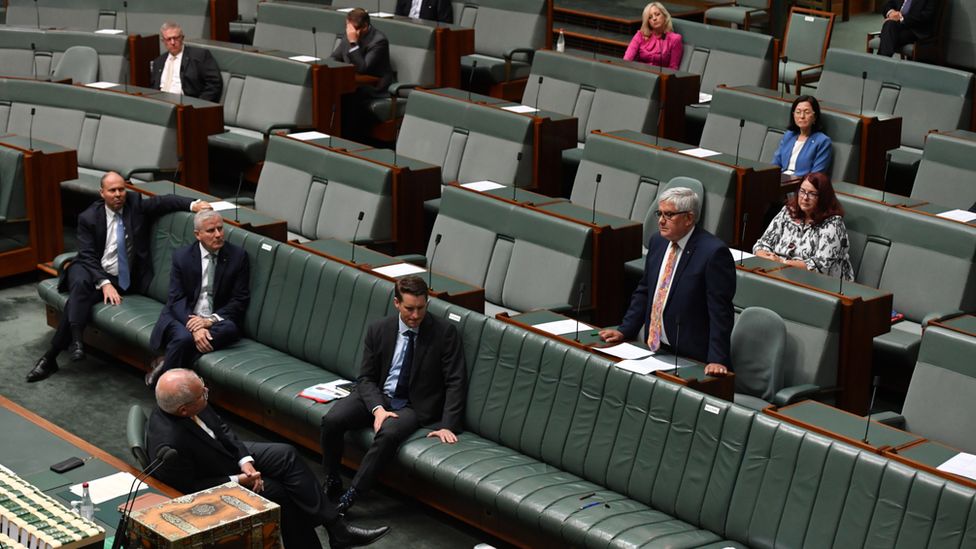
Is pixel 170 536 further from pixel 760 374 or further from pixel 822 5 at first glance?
pixel 822 5

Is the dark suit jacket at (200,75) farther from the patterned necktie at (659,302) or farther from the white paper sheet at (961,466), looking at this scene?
the white paper sheet at (961,466)

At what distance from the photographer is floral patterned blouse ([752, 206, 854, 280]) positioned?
4715 mm

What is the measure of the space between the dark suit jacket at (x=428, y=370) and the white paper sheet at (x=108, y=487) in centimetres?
84

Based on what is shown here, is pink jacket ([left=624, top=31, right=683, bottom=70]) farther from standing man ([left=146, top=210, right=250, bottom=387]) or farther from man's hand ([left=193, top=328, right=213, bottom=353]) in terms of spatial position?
man's hand ([left=193, top=328, right=213, bottom=353])

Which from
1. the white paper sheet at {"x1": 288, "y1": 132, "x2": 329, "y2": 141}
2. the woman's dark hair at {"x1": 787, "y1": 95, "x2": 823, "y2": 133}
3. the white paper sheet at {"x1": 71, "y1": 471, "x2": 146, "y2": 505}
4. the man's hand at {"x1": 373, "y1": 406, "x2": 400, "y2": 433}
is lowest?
the white paper sheet at {"x1": 71, "y1": 471, "x2": 146, "y2": 505}

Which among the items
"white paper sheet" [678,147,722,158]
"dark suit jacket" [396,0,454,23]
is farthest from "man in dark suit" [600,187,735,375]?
"dark suit jacket" [396,0,454,23]

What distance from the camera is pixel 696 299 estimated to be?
405cm

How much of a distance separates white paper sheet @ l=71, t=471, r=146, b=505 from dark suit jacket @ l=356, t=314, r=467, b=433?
2.76 ft

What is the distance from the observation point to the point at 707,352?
13.4 feet

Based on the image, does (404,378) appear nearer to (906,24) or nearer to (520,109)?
(520,109)

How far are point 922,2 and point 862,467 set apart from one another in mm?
4550

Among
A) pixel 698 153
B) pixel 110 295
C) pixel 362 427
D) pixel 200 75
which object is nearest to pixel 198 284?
pixel 110 295

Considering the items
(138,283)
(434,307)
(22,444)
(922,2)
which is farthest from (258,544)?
(922,2)

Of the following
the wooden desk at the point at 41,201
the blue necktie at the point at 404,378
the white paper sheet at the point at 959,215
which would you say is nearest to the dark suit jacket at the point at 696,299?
the blue necktie at the point at 404,378
